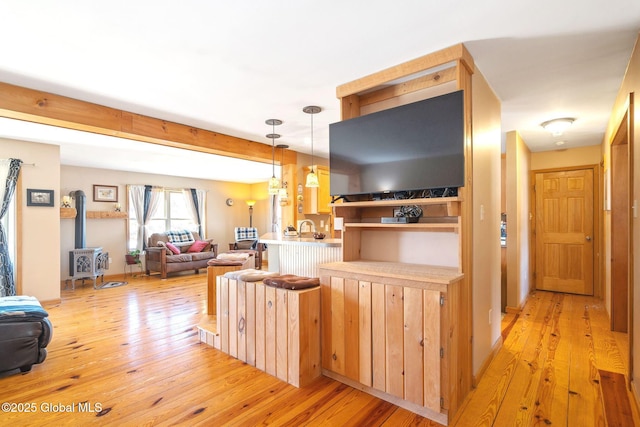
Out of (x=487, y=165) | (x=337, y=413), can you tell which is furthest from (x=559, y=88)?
(x=337, y=413)

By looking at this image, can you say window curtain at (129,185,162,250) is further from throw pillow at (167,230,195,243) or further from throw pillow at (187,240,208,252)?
throw pillow at (187,240,208,252)

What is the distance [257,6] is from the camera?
66.8 inches

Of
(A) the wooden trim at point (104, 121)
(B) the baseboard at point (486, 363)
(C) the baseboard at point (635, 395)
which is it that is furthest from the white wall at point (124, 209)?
(C) the baseboard at point (635, 395)

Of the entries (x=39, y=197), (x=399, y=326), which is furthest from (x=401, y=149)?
(x=39, y=197)

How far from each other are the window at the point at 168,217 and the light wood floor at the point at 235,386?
3.99 metres

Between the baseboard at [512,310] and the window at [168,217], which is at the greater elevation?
the window at [168,217]

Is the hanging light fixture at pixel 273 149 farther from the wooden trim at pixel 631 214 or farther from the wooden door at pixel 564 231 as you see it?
the wooden door at pixel 564 231

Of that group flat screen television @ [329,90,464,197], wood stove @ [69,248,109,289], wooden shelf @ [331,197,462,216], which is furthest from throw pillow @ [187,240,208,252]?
→ wooden shelf @ [331,197,462,216]

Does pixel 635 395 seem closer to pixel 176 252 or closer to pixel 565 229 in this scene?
pixel 565 229

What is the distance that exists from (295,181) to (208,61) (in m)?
2.91

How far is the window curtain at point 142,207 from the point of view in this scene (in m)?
7.30

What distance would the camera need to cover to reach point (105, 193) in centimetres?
687

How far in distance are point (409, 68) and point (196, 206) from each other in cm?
729

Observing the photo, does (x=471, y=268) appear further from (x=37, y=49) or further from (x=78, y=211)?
(x=78, y=211)
